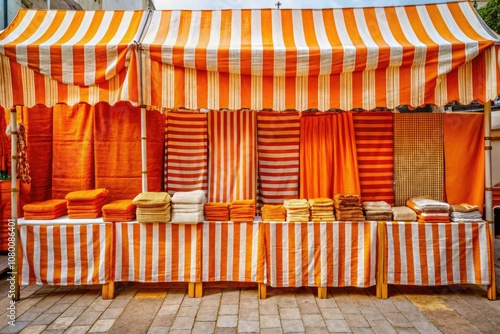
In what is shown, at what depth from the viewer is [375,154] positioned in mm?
5137

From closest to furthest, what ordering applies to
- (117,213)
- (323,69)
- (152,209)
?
1. (323,69)
2. (152,209)
3. (117,213)

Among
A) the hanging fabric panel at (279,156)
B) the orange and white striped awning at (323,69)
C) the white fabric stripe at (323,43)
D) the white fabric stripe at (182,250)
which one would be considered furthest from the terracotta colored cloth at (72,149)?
the white fabric stripe at (323,43)

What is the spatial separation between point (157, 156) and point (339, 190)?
299cm

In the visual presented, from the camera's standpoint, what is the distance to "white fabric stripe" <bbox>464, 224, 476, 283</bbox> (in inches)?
175

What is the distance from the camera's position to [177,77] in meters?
4.28

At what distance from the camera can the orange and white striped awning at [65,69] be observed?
164 inches

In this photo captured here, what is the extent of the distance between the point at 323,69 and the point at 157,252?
332 centimetres

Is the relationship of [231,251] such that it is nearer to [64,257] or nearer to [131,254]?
[131,254]

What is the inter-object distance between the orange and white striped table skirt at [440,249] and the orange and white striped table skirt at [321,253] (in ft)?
1.04

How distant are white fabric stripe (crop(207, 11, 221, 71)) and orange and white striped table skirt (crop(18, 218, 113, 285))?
2.59 m

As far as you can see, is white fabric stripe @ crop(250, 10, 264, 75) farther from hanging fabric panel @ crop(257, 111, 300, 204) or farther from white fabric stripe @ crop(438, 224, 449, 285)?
white fabric stripe @ crop(438, 224, 449, 285)

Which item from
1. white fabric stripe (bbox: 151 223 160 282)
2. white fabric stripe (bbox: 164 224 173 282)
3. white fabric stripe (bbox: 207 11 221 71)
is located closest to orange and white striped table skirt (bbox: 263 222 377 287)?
white fabric stripe (bbox: 164 224 173 282)

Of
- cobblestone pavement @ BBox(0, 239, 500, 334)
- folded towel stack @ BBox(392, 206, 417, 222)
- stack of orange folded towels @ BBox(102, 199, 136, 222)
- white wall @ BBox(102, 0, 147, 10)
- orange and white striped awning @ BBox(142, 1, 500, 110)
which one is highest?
white wall @ BBox(102, 0, 147, 10)

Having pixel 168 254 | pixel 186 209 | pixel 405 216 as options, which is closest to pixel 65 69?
pixel 186 209
